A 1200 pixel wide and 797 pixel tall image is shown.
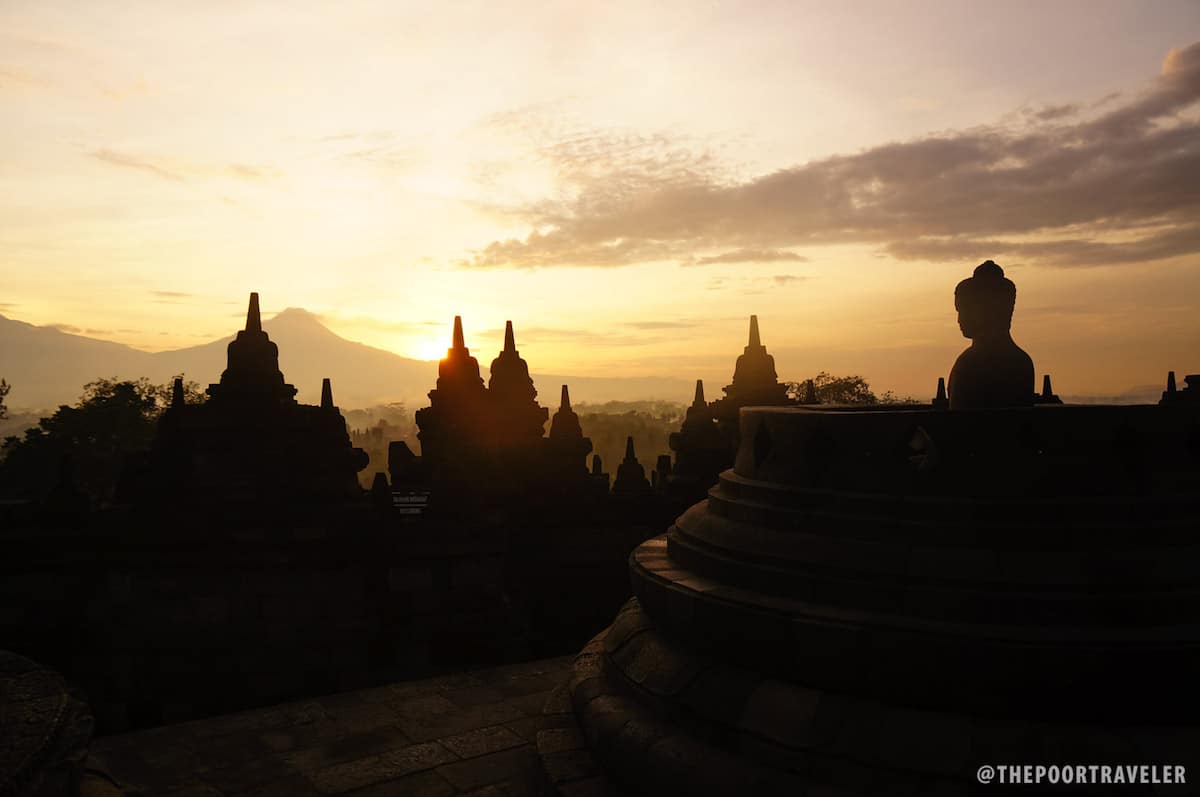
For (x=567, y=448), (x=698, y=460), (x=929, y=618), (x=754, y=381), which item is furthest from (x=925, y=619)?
(x=754, y=381)

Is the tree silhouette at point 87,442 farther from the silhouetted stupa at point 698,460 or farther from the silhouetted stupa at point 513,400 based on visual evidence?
the silhouetted stupa at point 698,460

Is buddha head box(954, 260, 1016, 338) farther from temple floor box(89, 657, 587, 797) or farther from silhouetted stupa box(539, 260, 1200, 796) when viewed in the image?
temple floor box(89, 657, 587, 797)

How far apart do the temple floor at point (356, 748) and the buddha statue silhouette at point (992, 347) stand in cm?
472

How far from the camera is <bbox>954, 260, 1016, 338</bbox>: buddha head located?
637 cm

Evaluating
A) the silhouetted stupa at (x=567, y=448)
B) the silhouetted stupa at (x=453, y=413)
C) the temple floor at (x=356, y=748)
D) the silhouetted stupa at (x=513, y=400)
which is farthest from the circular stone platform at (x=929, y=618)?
the silhouetted stupa at (x=513, y=400)

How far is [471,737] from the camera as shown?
674cm

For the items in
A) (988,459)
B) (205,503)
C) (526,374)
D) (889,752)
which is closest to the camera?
(889,752)

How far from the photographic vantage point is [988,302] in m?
6.38

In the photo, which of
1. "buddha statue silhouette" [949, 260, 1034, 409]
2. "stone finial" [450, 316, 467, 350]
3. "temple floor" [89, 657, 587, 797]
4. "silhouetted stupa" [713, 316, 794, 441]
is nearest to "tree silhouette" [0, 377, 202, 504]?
"stone finial" [450, 316, 467, 350]

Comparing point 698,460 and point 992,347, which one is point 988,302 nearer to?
point 992,347

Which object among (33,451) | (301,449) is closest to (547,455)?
(301,449)

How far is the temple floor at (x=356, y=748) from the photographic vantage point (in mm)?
5855

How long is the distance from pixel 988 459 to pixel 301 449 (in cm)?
1048

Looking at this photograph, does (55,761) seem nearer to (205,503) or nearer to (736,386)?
(205,503)
